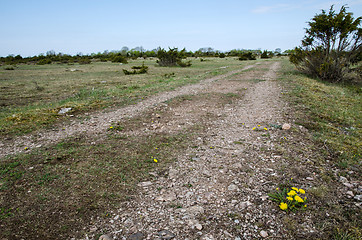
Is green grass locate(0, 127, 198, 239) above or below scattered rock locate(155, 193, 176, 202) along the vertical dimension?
above

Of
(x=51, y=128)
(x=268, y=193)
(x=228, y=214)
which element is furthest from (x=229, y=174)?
(x=51, y=128)

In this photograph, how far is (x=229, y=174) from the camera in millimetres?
3322

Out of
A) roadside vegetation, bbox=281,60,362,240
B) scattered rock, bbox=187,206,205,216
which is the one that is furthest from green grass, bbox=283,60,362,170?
scattered rock, bbox=187,206,205,216

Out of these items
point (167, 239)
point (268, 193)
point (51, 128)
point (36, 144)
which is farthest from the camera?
point (51, 128)

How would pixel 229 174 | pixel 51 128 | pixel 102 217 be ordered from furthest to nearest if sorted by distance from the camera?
pixel 51 128 < pixel 229 174 < pixel 102 217

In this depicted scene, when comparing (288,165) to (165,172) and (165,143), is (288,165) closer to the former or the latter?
(165,172)

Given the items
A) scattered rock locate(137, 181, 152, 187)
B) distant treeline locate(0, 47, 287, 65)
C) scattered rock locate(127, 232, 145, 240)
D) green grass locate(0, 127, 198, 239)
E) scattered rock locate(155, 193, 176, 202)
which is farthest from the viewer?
distant treeline locate(0, 47, 287, 65)

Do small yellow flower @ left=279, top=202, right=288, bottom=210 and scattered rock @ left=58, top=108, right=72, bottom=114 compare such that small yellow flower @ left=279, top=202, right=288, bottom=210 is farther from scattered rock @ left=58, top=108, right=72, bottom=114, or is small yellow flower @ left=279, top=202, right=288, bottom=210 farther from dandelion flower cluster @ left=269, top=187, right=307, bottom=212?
scattered rock @ left=58, top=108, right=72, bottom=114

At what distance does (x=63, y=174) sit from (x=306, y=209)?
3.60 metres

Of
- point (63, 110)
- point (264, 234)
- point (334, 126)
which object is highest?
point (63, 110)

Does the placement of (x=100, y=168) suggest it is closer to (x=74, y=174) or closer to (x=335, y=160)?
(x=74, y=174)

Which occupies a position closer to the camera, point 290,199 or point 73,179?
point 290,199

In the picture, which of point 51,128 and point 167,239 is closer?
point 167,239

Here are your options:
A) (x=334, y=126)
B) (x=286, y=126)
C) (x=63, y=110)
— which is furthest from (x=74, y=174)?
A: (x=334, y=126)
